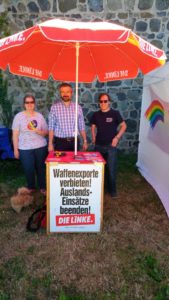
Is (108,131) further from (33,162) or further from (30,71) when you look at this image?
(30,71)

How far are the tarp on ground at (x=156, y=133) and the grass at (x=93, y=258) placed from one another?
53cm

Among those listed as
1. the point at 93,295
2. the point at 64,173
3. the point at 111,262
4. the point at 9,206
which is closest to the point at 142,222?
the point at 111,262

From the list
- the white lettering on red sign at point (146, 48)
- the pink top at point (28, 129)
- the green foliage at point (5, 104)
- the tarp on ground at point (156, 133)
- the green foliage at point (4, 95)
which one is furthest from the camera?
the green foliage at point (5, 104)

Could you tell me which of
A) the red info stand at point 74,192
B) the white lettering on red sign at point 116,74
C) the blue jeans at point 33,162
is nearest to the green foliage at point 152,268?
the red info stand at point 74,192

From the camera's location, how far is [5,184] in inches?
229

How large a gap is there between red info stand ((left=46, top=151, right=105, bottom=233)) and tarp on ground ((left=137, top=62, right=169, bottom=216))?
1296 mm

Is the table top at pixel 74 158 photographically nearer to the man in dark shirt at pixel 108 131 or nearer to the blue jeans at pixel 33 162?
the blue jeans at pixel 33 162

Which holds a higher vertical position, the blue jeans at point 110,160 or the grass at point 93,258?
the blue jeans at point 110,160

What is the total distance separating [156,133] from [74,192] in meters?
2.23

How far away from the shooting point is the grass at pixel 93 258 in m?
3.07

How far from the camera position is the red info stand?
3.90 m

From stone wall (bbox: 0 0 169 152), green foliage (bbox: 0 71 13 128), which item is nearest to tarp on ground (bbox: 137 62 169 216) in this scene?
stone wall (bbox: 0 0 169 152)

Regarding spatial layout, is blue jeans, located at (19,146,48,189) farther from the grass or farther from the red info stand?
the red info stand

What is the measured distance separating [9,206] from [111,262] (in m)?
2.04
